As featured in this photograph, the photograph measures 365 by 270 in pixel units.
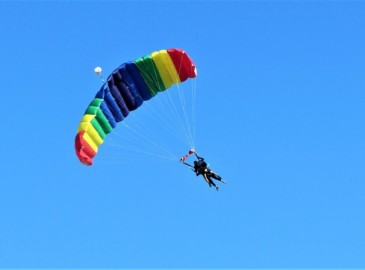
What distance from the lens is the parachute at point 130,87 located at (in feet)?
148

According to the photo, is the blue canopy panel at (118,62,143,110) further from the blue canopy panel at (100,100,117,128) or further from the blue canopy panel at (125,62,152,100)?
the blue canopy panel at (100,100,117,128)

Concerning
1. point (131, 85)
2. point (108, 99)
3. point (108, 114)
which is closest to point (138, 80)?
point (131, 85)

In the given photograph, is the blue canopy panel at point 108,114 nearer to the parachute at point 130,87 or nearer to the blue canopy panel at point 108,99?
the parachute at point 130,87

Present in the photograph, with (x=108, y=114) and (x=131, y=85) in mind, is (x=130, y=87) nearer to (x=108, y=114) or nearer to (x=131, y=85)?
(x=131, y=85)

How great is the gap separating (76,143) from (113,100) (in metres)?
2.38

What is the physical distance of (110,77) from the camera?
4572 centimetres

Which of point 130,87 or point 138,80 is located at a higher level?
point 138,80

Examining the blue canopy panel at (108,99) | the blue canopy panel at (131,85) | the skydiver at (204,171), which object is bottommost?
the skydiver at (204,171)

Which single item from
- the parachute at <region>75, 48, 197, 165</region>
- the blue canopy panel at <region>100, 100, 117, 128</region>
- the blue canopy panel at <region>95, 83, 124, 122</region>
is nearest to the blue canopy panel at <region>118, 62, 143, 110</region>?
the parachute at <region>75, 48, 197, 165</region>

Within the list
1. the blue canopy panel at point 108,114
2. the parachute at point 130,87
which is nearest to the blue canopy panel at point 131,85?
the parachute at point 130,87

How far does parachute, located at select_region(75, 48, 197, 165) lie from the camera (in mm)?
45000

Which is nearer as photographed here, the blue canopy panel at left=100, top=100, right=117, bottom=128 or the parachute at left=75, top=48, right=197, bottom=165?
the parachute at left=75, top=48, right=197, bottom=165

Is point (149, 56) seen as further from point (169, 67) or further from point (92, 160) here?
point (92, 160)

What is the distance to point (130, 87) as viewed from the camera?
152 feet
